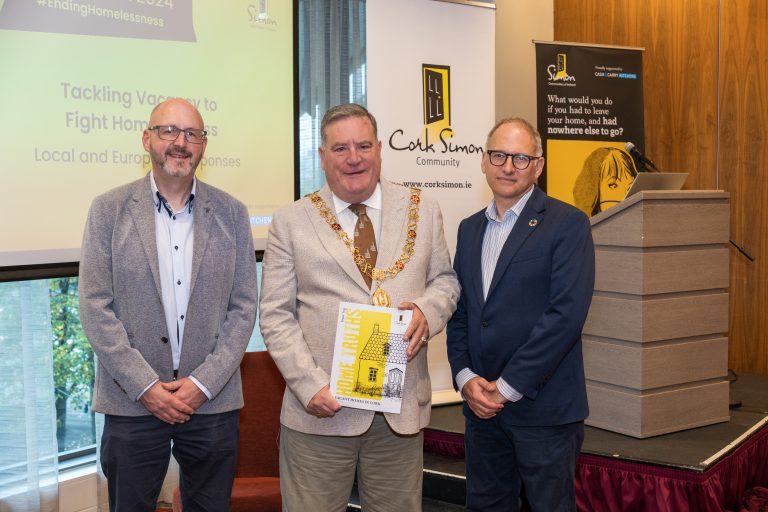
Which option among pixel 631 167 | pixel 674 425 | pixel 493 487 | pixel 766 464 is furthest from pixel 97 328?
pixel 631 167

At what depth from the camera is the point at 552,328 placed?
2.24 metres

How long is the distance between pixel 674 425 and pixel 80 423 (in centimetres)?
304

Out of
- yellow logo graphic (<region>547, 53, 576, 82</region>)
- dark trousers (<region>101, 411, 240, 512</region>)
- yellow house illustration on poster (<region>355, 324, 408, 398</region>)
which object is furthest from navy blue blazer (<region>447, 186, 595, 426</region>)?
yellow logo graphic (<region>547, 53, 576, 82</region>)

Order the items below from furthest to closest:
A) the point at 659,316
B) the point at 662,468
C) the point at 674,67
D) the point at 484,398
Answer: the point at 674,67 → the point at 659,316 → the point at 662,468 → the point at 484,398

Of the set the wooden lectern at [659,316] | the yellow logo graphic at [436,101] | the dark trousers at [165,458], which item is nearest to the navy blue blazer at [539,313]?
the dark trousers at [165,458]

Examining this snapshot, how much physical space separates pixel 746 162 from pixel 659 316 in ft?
8.61

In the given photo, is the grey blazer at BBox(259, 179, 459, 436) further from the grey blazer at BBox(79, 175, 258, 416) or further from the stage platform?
the stage platform

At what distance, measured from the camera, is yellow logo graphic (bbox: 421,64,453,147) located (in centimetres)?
437

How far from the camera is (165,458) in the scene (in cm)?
229

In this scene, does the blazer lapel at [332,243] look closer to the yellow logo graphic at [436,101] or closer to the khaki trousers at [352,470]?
the khaki trousers at [352,470]

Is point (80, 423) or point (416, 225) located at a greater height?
point (416, 225)

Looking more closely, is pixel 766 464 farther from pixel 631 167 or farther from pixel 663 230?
pixel 631 167

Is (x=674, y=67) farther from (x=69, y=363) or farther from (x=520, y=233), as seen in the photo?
(x=69, y=363)

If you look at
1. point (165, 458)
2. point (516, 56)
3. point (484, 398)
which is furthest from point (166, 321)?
point (516, 56)
